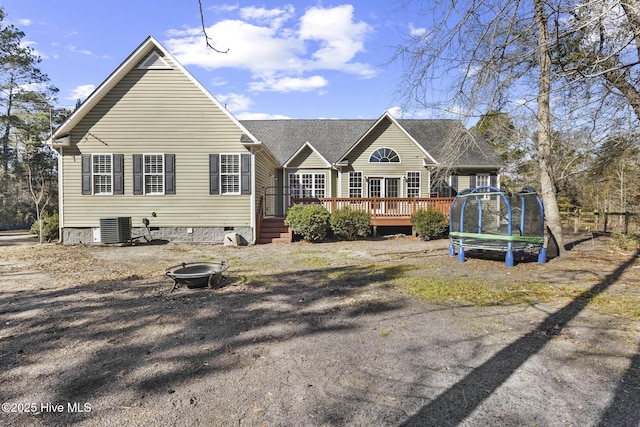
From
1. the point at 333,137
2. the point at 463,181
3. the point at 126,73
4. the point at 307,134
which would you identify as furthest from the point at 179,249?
the point at 463,181

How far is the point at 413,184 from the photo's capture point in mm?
18172

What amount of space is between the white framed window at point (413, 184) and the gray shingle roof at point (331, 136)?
154cm

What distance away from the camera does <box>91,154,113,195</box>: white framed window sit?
13.4m

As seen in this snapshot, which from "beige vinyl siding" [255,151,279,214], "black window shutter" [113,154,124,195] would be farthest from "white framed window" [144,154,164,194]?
"beige vinyl siding" [255,151,279,214]

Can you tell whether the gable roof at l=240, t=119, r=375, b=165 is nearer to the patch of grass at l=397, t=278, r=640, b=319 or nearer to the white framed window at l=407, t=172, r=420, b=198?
the white framed window at l=407, t=172, r=420, b=198

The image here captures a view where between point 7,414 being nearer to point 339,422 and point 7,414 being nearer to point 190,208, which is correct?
point 339,422

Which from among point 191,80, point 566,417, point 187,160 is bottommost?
point 566,417

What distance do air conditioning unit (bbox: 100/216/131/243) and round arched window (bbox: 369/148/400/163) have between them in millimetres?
11648

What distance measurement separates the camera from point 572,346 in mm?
3852

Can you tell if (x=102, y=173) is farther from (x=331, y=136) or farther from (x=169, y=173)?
(x=331, y=136)

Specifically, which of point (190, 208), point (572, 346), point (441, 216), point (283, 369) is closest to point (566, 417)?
point (572, 346)

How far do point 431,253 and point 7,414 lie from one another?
393 inches

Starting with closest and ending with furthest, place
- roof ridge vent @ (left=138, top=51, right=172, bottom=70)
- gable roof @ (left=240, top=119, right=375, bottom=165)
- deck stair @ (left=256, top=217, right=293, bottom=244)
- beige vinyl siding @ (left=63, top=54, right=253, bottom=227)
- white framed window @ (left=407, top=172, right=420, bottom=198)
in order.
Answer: roof ridge vent @ (left=138, top=51, right=172, bottom=70)
beige vinyl siding @ (left=63, top=54, right=253, bottom=227)
deck stair @ (left=256, top=217, right=293, bottom=244)
white framed window @ (left=407, top=172, right=420, bottom=198)
gable roof @ (left=240, top=119, right=375, bottom=165)

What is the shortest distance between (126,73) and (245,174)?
230 inches
